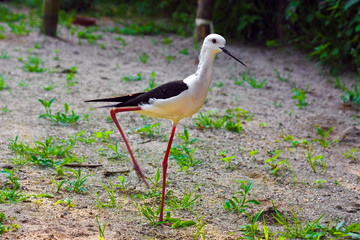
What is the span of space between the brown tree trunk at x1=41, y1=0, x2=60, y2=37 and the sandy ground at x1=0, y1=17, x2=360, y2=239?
208mm

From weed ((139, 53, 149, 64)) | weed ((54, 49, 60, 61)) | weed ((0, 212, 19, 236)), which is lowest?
weed ((0, 212, 19, 236))

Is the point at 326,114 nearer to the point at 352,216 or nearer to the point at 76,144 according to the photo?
the point at 352,216

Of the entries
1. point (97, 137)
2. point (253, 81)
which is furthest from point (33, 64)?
point (253, 81)

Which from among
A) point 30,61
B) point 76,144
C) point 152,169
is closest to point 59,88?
point 30,61

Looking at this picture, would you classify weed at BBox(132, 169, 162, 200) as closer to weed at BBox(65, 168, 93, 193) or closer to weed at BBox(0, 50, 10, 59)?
weed at BBox(65, 168, 93, 193)

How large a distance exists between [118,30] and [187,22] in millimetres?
1543

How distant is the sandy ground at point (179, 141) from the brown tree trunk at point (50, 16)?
0.68ft

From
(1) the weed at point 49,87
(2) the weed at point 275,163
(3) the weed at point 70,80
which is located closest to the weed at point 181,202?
(2) the weed at point 275,163

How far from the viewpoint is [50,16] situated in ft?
23.6

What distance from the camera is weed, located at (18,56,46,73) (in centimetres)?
575

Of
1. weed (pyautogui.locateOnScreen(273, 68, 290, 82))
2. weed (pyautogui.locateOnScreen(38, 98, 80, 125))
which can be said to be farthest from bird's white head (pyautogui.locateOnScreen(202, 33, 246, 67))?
weed (pyautogui.locateOnScreen(273, 68, 290, 82))

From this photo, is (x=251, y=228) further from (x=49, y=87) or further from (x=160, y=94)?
(x=49, y=87)

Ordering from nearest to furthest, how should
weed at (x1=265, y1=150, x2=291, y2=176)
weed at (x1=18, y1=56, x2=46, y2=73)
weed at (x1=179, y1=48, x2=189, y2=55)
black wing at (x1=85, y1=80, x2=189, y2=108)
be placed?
black wing at (x1=85, y1=80, x2=189, y2=108) < weed at (x1=265, y1=150, x2=291, y2=176) < weed at (x1=18, y1=56, x2=46, y2=73) < weed at (x1=179, y1=48, x2=189, y2=55)

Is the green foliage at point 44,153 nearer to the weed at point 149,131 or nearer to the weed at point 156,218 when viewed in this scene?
the weed at point 149,131
